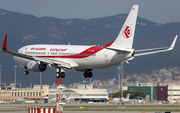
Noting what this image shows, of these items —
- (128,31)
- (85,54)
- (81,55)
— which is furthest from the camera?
(81,55)

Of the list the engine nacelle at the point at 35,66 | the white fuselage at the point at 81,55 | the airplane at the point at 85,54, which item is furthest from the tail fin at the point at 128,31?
the engine nacelle at the point at 35,66

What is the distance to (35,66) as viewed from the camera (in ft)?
217

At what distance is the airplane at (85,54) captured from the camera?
196 feet

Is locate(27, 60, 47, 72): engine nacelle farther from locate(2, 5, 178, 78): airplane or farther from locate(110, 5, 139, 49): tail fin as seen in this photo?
locate(110, 5, 139, 49): tail fin

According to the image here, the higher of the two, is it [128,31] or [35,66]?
[128,31]

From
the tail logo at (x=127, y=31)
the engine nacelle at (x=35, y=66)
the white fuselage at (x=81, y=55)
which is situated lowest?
the engine nacelle at (x=35, y=66)

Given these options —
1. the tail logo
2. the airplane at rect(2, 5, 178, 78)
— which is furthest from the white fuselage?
the tail logo

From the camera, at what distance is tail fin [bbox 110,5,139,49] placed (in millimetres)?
59656

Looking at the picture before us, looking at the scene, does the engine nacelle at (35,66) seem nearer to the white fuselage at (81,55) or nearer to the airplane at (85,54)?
the airplane at (85,54)

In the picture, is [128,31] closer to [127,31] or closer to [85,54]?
[127,31]

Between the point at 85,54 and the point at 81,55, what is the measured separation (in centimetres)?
81

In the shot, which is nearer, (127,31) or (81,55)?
(127,31)

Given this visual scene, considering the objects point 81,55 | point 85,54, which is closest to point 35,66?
point 81,55

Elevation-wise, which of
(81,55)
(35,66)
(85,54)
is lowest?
(35,66)
